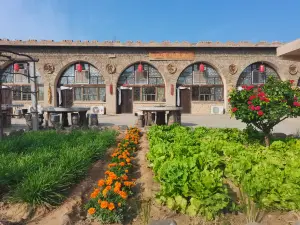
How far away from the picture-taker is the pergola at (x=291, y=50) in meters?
5.59

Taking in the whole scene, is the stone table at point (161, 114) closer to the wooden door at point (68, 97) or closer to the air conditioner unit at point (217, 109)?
the air conditioner unit at point (217, 109)

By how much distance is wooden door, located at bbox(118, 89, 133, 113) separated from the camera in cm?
2227

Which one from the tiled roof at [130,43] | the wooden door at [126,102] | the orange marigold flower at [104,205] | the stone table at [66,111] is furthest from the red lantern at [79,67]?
the orange marigold flower at [104,205]

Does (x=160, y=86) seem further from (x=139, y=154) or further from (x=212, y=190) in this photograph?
(x=212, y=190)

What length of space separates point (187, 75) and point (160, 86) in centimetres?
260

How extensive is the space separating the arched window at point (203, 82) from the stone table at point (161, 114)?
11.2m

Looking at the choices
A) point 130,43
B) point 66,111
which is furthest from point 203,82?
point 66,111

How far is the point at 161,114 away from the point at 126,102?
11.2 m

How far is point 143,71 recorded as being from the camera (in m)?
22.0

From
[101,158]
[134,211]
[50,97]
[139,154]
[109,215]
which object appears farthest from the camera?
[50,97]

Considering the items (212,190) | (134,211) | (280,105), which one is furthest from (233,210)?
(280,105)

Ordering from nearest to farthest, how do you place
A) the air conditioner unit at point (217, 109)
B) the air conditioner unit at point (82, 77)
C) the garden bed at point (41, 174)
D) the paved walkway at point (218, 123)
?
the garden bed at point (41, 174) < the paved walkway at point (218, 123) < the air conditioner unit at point (217, 109) < the air conditioner unit at point (82, 77)

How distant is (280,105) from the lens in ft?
18.1

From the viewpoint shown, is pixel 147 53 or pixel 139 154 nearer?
pixel 139 154
